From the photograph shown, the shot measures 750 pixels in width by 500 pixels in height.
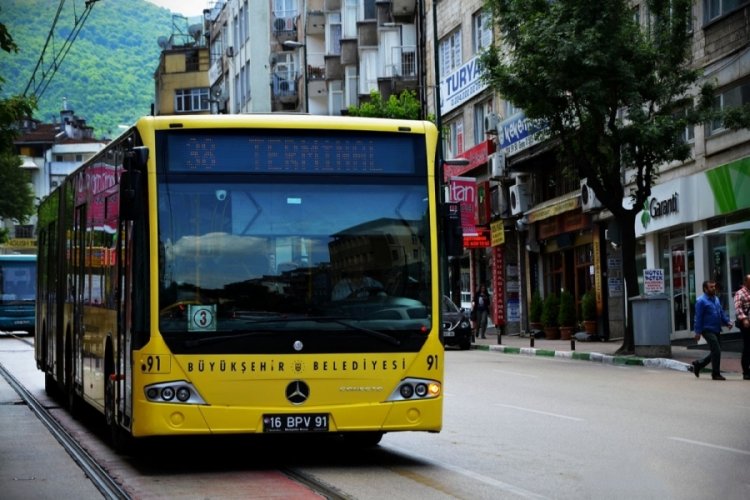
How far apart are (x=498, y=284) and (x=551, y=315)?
25.3 feet

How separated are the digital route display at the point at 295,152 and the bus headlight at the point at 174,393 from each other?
1.78 m

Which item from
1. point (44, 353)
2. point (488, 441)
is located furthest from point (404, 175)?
point (44, 353)

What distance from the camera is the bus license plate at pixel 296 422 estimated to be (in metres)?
11.8

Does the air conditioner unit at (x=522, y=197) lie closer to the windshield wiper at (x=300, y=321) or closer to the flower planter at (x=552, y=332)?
the flower planter at (x=552, y=332)

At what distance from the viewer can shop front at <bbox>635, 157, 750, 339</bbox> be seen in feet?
103

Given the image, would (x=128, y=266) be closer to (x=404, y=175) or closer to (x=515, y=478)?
(x=404, y=175)

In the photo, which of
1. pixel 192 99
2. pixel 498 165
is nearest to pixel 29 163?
pixel 192 99

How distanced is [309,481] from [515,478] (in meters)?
1.62

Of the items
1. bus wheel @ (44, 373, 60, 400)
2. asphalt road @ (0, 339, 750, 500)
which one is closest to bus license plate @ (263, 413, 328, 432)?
asphalt road @ (0, 339, 750, 500)

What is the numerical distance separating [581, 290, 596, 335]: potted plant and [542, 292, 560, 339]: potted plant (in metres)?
2.96

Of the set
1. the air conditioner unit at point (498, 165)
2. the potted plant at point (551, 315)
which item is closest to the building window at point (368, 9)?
the air conditioner unit at point (498, 165)

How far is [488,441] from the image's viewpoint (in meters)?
14.6

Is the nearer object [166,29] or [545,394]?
[545,394]

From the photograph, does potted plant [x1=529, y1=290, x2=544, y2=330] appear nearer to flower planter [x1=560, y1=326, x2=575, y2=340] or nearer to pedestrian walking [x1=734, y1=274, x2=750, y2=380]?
flower planter [x1=560, y1=326, x2=575, y2=340]
